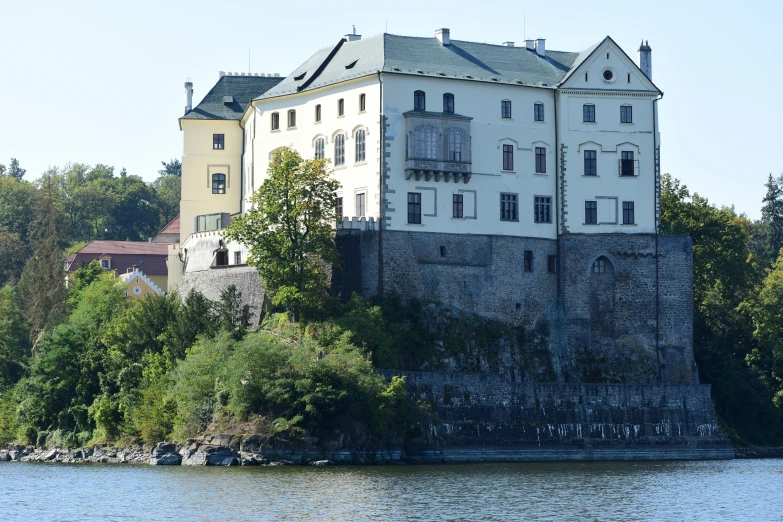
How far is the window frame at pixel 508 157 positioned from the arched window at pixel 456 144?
2.46 metres

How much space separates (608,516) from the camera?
165 feet

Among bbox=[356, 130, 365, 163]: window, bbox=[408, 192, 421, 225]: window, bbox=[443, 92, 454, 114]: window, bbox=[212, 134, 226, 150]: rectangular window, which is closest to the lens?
bbox=[408, 192, 421, 225]: window

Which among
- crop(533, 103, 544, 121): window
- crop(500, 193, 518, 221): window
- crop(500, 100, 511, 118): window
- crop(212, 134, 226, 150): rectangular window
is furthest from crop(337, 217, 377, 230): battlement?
crop(212, 134, 226, 150): rectangular window

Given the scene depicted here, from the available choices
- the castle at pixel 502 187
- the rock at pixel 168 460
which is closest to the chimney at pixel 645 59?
the castle at pixel 502 187

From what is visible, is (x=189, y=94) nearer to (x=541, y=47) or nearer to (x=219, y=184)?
(x=219, y=184)

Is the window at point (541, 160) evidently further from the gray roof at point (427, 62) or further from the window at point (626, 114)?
the window at point (626, 114)

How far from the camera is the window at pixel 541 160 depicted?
79.7 metres

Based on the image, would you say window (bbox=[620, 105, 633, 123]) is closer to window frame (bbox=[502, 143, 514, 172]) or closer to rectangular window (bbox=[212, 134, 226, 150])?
window frame (bbox=[502, 143, 514, 172])

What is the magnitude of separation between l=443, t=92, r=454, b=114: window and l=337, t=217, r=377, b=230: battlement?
685cm

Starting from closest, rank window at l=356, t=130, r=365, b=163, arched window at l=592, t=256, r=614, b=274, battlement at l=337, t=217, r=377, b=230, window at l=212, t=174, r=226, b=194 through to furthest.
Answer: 1. battlement at l=337, t=217, r=377, b=230
2. window at l=356, t=130, r=365, b=163
3. arched window at l=592, t=256, r=614, b=274
4. window at l=212, t=174, r=226, b=194

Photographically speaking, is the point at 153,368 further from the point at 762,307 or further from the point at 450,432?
the point at 762,307

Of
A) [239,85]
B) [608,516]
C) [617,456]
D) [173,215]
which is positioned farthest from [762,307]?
[173,215]

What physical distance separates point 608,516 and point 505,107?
33.2 m

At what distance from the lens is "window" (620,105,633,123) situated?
8075cm
